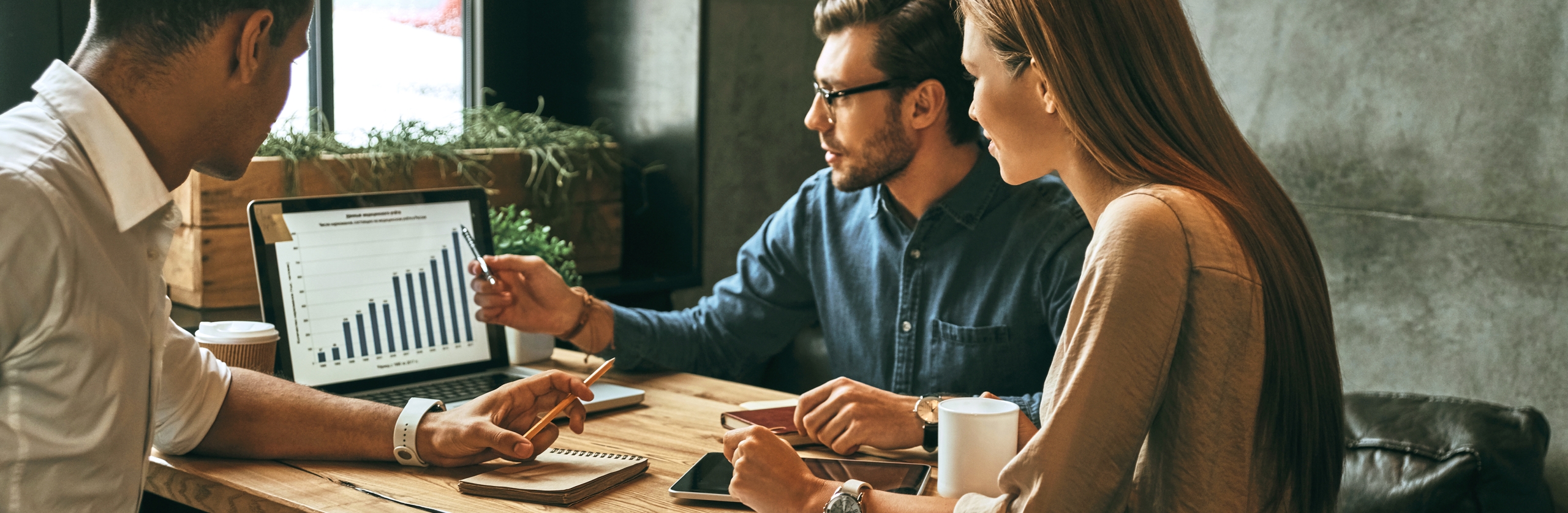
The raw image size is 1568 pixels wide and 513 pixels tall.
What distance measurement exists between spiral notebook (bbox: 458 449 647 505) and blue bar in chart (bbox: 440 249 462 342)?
500 millimetres

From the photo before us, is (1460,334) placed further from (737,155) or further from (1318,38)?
(737,155)

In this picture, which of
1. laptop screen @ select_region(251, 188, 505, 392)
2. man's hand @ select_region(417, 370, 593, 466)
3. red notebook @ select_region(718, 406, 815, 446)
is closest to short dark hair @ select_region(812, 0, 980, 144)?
red notebook @ select_region(718, 406, 815, 446)

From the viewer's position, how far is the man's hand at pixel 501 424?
56.0 inches

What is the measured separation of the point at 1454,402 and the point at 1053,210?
0.73m

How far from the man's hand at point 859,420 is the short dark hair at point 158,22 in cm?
87

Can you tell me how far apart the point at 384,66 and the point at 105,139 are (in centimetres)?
182

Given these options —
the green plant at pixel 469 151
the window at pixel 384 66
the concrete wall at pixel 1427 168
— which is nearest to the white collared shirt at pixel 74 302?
the green plant at pixel 469 151

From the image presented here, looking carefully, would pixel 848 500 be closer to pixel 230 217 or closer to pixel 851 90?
pixel 851 90

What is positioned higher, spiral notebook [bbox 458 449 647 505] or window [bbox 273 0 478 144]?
window [bbox 273 0 478 144]

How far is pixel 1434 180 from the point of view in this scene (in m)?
2.30

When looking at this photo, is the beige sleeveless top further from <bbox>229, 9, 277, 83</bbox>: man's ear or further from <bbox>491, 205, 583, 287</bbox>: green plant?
<bbox>491, 205, 583, 287</bbox>: green plant

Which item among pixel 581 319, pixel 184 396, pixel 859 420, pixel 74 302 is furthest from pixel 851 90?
pixel 74 302

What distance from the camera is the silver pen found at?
1.92 meters

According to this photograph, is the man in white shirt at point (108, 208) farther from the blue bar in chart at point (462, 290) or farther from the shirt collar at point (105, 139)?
the blue bar in chart at point (462, 290)
